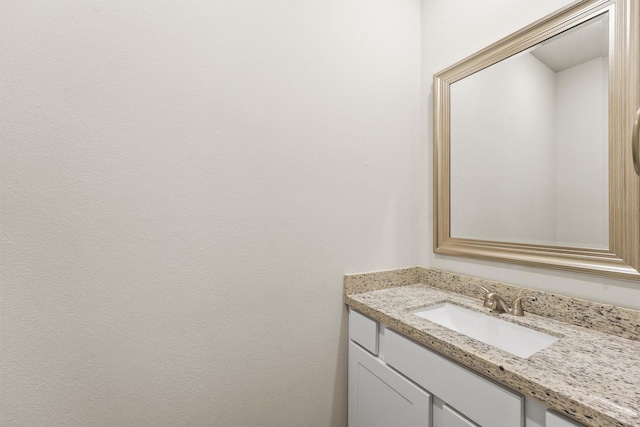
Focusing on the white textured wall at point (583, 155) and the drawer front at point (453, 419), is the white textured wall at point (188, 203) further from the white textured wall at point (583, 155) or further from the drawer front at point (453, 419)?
the white textured wall at point (583, 155)

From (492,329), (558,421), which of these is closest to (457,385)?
(558,421)

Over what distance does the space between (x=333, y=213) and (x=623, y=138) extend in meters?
0.95

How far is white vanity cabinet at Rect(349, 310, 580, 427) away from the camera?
Result: 26.2 inches

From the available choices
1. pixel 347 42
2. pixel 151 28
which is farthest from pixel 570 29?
pixel 151 28

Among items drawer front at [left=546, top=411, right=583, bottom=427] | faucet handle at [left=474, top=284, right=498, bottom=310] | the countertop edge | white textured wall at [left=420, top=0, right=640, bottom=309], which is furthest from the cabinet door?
white textured wall at [left=420, top=0, right=640, bottom=309]

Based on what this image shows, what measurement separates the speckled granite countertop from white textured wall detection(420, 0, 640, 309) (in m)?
0.13

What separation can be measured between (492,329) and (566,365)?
0.36 m

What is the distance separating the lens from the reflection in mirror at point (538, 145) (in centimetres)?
90

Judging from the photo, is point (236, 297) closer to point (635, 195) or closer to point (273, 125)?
point (273, 125)

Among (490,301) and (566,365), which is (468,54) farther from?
(566,365)

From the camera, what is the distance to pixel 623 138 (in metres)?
0.83

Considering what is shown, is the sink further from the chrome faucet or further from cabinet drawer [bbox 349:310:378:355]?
cabinet drawer [bbox 349:310:378:355]

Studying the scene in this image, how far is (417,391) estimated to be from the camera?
0.89 meters

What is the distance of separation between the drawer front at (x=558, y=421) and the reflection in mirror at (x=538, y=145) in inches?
22.5
